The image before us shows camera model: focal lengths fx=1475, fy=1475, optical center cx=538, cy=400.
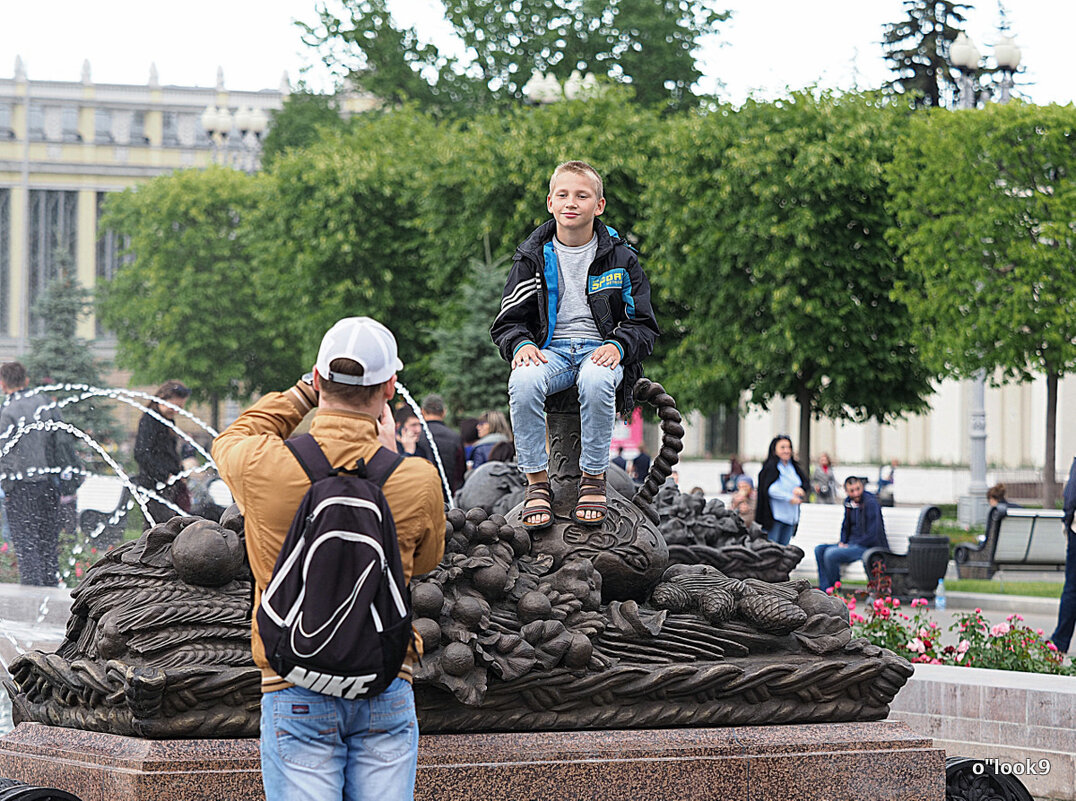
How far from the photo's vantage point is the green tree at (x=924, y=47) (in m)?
46.2

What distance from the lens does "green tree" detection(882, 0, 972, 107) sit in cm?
4619

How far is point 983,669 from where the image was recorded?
8102mm

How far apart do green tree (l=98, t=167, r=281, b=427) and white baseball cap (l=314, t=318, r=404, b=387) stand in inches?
1529

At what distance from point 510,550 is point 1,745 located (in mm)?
2090

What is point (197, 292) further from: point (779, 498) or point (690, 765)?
point (690, 765)

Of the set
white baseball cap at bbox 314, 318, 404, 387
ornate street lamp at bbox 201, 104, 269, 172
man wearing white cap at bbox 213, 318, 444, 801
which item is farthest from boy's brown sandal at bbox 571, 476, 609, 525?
ornate street lamp at bbox 201, 104, 269, 172

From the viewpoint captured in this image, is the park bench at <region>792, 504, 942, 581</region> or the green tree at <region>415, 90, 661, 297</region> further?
the green tree at <region>415, 90, 661, 297</region>

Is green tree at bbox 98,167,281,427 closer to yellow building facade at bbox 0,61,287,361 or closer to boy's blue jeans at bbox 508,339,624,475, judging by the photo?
yellow building facade at bbox 0,61,287,361

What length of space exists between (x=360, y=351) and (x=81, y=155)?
80.4 meters

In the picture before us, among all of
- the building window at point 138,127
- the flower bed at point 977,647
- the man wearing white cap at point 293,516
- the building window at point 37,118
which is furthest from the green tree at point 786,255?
the building window at point 37,118

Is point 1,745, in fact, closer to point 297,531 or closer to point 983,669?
point 297,531

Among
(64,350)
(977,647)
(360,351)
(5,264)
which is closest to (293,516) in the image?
(360,351)

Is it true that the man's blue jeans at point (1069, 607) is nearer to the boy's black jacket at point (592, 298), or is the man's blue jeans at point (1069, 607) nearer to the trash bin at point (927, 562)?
the trash bin at point (927, 562)

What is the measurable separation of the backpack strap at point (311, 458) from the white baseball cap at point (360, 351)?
0.58 ft
